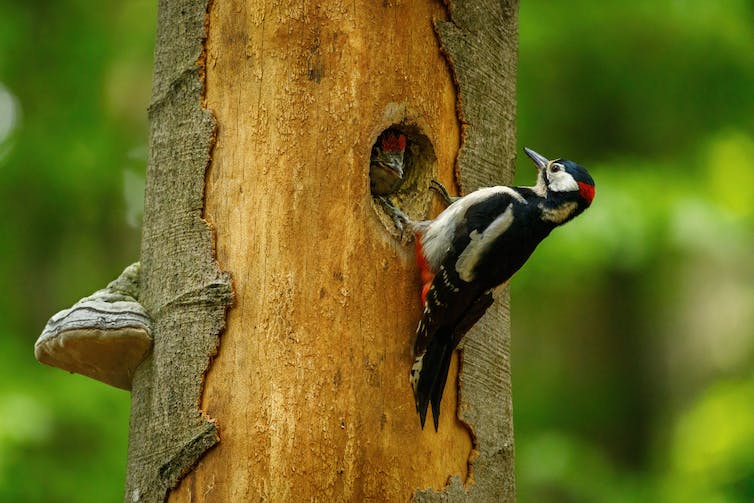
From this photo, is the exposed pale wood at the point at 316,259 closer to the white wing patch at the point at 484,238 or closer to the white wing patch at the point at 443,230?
the white wing patch at the point at 443,230

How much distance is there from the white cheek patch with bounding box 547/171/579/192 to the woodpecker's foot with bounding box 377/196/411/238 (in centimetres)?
75

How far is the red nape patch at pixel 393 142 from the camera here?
393 centimetres

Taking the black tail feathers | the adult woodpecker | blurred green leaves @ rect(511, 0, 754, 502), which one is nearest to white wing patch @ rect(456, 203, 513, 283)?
the adult woodpecker

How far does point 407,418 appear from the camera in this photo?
11.3 feet

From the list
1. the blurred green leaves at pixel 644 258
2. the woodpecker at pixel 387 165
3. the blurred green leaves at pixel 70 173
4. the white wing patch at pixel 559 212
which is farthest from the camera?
the blurred green leaves at pixel 70 173

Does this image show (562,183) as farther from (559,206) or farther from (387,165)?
(387,165)

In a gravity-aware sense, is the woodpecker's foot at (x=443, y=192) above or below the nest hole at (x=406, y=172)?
below

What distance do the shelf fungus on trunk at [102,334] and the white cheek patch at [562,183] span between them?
160 centimetres

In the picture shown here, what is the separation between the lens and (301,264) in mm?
3436

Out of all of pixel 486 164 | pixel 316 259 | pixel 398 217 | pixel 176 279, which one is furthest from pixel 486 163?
pixel 176 279

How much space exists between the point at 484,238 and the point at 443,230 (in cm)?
25

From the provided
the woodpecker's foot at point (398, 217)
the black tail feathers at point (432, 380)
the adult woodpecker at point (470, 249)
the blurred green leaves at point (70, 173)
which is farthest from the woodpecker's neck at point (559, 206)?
the blurred green leaves at point (70, 173)

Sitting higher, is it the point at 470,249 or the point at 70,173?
the point at 70,173

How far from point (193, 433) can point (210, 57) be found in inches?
48.9
